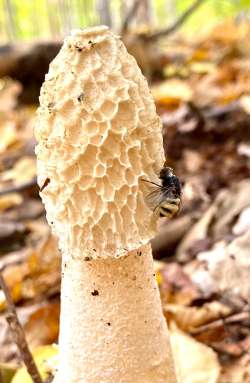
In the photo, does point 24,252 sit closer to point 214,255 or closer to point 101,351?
point 214,255

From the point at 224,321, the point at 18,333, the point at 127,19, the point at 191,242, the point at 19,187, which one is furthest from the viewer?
the point at 127,19

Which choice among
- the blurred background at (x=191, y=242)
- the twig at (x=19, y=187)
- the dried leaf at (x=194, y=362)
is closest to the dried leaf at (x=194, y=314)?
the blurred background at (x=191, y=242)

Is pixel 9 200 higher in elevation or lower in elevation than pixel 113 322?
higher

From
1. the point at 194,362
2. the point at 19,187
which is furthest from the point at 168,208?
the point at 19,187

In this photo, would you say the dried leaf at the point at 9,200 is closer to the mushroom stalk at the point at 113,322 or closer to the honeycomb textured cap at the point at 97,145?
the mushroom stalk at the point at 113,322

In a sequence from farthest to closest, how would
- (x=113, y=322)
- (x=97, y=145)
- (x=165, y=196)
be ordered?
(x=113, y=322) → (x=165, y=196) → (x=97, y=145)

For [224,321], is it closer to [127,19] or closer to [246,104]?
[246,104]

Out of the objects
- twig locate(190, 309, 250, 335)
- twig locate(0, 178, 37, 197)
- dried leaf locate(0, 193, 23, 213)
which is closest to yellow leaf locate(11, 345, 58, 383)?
twig locate(190, 309, 250, 335)

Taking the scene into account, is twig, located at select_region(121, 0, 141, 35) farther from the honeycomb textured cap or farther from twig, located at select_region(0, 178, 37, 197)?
the honeycomb textured cap
